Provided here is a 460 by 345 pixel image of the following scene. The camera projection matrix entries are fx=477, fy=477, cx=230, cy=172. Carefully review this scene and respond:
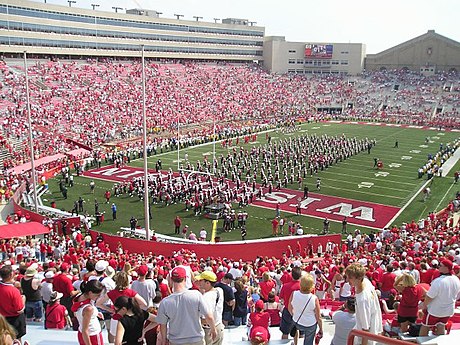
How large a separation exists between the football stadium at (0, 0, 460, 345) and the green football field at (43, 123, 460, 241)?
173 millimetres

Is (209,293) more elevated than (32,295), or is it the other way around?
(209,293)

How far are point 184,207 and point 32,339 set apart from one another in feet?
56.9

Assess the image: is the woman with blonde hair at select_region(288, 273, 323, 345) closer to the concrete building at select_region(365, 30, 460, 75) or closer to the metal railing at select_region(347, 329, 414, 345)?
the metal railing at select_region(347, 329, 414, 345)

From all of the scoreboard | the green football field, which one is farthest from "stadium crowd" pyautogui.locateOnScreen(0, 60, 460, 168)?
the green football field

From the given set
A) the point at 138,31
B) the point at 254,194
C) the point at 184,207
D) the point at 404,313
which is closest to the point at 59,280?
the point at 404,313

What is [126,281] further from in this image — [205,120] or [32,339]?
[205,120]

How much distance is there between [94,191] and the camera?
25828mm

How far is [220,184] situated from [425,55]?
6150 cm

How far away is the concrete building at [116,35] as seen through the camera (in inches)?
1876

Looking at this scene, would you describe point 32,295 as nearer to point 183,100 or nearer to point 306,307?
point 306,307

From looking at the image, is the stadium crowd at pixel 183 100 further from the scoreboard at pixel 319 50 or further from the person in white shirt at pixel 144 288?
the person in white shirt at pixel 144 288

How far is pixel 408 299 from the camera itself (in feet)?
19.9

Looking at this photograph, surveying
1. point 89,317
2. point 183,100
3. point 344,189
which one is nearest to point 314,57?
point 183,100

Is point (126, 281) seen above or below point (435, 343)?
above
